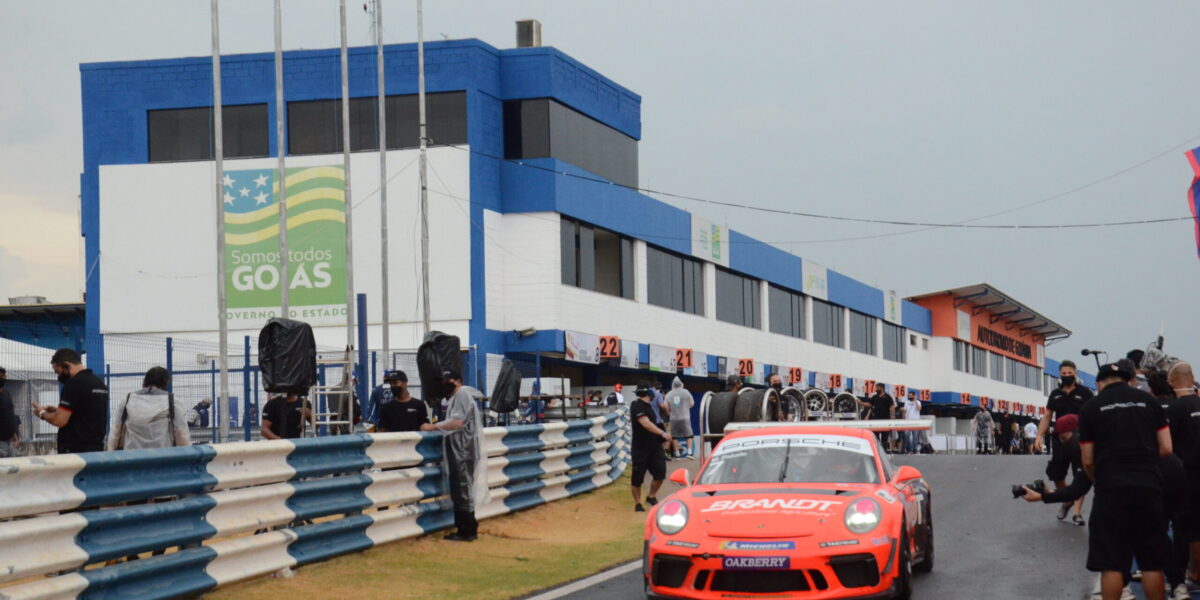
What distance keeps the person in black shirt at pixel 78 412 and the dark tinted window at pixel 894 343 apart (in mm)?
67894

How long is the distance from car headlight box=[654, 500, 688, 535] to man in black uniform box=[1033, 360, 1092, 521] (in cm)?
675

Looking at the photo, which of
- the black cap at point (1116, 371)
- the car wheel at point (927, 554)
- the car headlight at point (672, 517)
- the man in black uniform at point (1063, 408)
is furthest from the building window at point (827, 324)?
the black cap at point (1116, 371)

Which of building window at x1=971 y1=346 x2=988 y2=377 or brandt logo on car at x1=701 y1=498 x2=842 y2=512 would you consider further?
building window at x1=971 y1=346 x2=988 y2=377

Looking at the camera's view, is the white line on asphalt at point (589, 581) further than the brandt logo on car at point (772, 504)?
Yes

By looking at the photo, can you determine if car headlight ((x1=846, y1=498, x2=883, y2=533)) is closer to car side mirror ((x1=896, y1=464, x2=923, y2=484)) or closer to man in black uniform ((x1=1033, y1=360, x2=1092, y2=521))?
car side mirror ((x1=896, y1=464, x2=923, y2=484))

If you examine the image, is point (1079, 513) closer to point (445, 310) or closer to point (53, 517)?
point (53, 517)

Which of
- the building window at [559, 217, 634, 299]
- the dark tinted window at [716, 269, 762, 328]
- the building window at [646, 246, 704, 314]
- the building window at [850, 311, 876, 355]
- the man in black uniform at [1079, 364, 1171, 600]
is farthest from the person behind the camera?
the building window at [850, 311, 876, 355]

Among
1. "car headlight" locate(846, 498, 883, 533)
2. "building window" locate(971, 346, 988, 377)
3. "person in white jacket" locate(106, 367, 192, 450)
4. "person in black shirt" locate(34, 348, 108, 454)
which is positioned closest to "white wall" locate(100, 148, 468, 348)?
"person in white jacket" locate(106, 367, 192, 450)

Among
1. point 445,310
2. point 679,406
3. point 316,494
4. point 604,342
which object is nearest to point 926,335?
point 604,342

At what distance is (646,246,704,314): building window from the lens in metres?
46.7

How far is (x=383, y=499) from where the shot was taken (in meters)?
12.4

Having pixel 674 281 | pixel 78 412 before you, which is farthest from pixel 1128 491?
pixel 674 281

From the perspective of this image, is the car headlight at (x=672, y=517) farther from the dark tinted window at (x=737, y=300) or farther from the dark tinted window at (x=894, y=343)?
the dark tinted window at (x=894, y=343)

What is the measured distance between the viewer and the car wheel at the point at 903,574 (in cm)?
918
